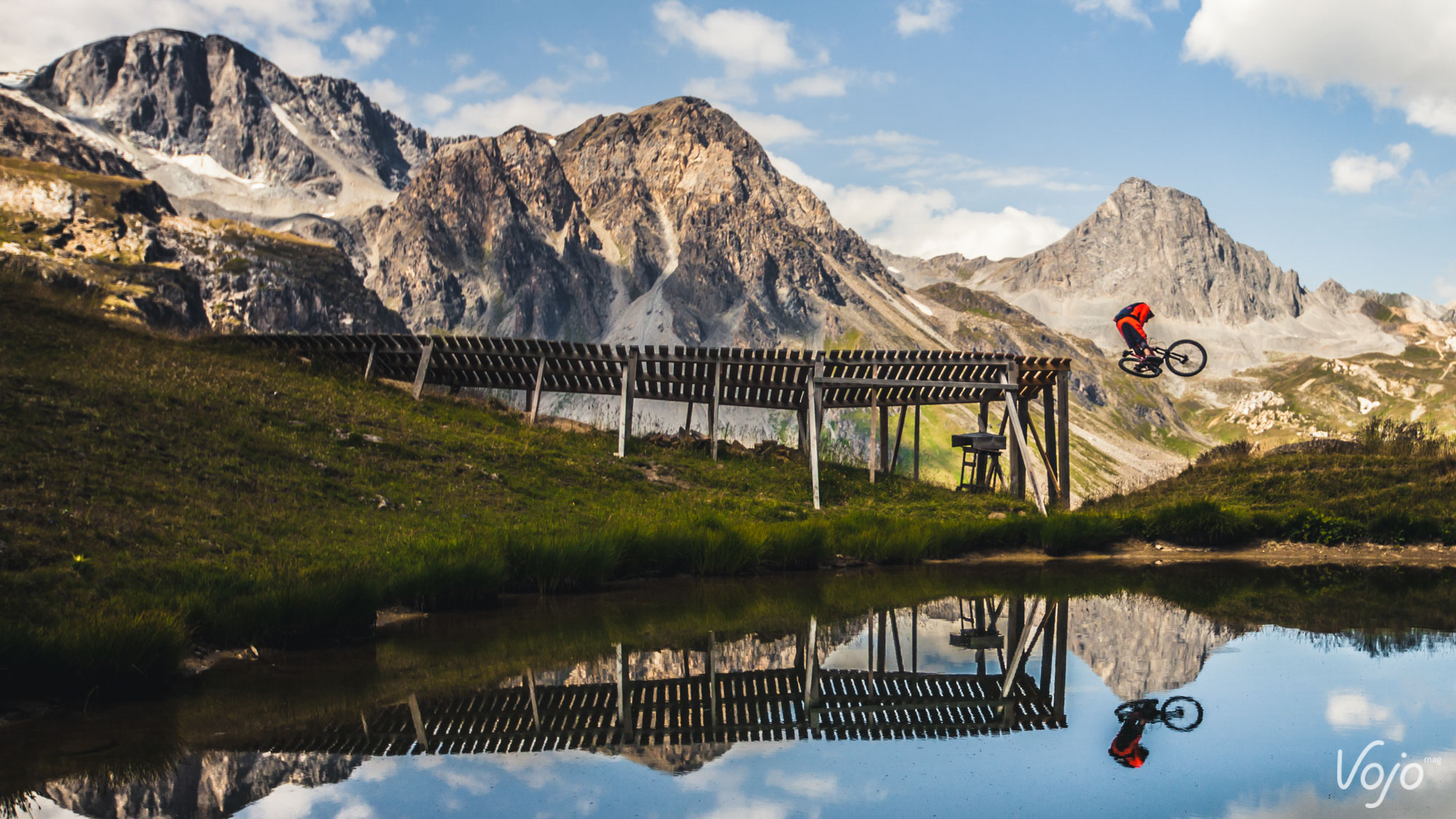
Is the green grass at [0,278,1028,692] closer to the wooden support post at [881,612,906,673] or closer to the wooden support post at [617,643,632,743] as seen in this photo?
the wooden support post at [617,643,632,743]

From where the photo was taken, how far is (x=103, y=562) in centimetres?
1026

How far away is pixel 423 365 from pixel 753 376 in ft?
30.4

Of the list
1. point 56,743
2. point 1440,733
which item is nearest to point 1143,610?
point 1440,733

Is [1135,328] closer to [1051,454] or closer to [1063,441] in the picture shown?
[1063,441]

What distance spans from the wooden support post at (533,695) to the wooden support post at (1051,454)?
18.4 metres

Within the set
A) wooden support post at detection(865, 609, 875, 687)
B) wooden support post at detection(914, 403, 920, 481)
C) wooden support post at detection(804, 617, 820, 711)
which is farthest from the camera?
wooden support post at detection(914, 403, 920, 481)

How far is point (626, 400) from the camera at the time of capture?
82.3ft

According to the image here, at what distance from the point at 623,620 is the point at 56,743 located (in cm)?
573

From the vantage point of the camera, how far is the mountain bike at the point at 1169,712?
7.07 meters

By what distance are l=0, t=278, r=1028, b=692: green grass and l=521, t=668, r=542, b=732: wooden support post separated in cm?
282

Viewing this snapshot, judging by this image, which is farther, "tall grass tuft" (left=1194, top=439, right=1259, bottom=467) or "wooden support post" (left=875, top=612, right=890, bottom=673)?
"tall grass tuft" (left=1194, top=439, right=1259, bottom=467)

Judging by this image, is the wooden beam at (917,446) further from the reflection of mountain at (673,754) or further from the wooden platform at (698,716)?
the reflection of mountain at (673,754)

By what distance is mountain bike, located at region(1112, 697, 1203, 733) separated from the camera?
707 cm

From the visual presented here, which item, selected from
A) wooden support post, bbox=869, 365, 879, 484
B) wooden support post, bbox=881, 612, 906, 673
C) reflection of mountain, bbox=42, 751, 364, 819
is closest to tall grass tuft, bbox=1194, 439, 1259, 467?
wooden support post, bbox=869, 365, 879, 484
